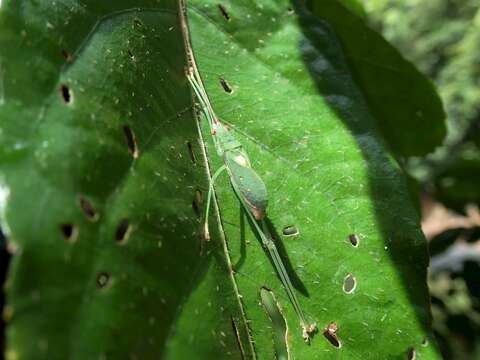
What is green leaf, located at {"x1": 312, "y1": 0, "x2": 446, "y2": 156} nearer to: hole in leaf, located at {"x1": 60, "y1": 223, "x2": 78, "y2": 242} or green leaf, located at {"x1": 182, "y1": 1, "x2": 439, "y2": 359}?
green leaf, located at {"x1": 182, "y1": 1, "x2": 439, "y2": 359}

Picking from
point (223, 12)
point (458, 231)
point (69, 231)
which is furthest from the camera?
point (458, 231)

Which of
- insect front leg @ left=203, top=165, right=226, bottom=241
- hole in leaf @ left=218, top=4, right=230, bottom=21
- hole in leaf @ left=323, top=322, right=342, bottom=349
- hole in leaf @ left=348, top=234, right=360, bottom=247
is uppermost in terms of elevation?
hole in leaf @ left=218, top=4, right=230, bottom=21

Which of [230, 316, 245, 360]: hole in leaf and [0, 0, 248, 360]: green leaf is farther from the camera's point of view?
[230, 316, 245, 360]: hole in leaf

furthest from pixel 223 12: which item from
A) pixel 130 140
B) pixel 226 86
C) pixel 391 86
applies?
pixel 391 86

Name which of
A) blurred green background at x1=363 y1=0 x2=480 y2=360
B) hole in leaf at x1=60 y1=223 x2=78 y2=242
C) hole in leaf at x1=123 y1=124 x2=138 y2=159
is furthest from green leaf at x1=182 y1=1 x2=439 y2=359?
blurred green background at x1=363 y1=0 x2=480 y2=360

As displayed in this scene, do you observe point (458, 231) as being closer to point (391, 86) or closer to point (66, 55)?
point (391, 86)
